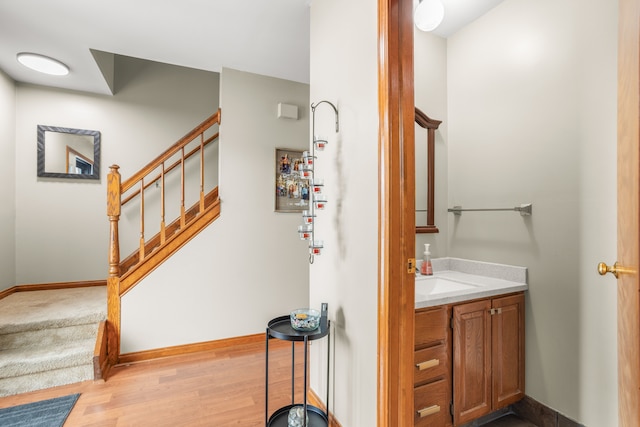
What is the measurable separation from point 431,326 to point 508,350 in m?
0.70

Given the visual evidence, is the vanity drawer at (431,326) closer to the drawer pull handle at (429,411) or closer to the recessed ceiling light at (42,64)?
the drawer pull handle at (429,411)

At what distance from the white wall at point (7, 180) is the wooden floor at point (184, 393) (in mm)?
1653

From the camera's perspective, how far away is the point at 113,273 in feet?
8.79

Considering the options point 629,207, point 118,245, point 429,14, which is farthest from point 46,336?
point 429,14

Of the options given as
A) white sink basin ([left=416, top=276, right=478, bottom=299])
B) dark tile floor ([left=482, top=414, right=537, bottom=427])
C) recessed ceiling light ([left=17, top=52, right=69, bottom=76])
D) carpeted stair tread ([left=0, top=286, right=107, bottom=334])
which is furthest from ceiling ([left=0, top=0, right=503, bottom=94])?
dark tile floor ([left=482, top=414, right=537, bottom=427])

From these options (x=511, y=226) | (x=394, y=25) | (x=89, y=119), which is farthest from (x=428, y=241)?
(x=89, y=119)

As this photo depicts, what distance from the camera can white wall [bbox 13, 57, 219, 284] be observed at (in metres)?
3.42

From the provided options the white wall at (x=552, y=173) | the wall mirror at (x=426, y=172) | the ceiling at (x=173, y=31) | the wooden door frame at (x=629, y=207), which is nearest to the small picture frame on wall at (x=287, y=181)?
the ceiling at (x=173, y=31)

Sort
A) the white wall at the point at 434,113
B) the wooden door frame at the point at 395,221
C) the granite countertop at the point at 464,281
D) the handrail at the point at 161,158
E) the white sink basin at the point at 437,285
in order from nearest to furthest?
the wooden door frame at the point at 395,221
the granite countertop at the point at 464,281
the white sink basin at the point at 437,285
the white wall at the point at 434,113
the handrail at the point at 161,158

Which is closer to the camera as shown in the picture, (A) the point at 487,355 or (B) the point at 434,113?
(A) the point at 487,355

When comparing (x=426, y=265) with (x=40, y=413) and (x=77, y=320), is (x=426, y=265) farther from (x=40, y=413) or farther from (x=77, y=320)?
(x=77, y=320)

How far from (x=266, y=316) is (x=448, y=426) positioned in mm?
2016

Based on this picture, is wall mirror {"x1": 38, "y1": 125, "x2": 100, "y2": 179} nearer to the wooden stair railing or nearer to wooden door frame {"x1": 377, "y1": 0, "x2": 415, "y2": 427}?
the wooden stair railing

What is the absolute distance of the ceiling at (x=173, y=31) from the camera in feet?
7.17
